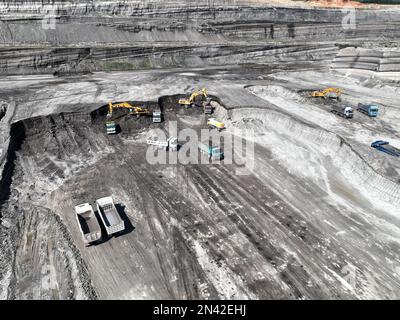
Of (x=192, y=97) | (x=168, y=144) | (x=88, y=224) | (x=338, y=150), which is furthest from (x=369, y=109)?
(x=88, y=224)

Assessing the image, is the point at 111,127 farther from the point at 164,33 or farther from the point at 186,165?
the point at 164,33

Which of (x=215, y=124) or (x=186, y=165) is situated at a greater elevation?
(x=215, y=124)

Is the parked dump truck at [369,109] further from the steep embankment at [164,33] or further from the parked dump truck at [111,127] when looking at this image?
the parked dump truck at [111,127]

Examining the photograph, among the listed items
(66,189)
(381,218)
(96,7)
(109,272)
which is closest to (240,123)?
(381,218)

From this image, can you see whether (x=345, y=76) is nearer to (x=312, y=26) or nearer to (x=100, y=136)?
(x=312, y=26)

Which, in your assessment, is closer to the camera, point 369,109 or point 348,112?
point 348,112

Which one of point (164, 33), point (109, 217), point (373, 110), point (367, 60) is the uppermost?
point (164, 33)

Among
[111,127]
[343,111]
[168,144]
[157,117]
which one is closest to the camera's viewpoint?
[168,144]
